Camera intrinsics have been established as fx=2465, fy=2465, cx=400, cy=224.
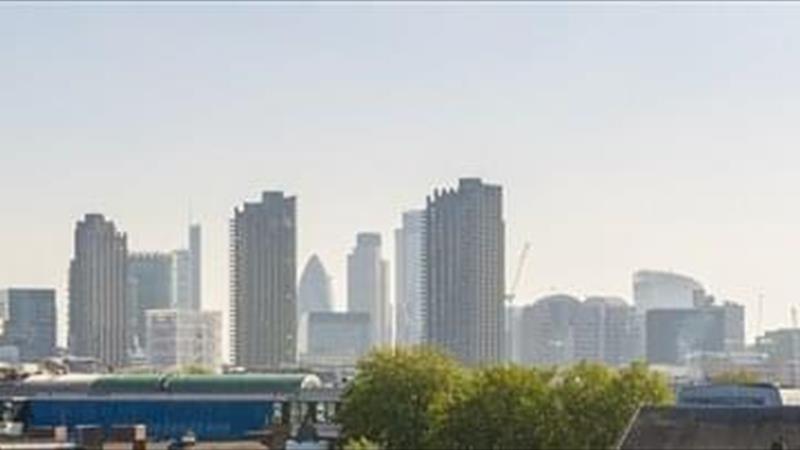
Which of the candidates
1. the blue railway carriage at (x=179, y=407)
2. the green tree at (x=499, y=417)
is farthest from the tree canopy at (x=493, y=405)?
the blue railway carriage at (x=179, y=407)

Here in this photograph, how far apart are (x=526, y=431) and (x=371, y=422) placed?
9.91 meters

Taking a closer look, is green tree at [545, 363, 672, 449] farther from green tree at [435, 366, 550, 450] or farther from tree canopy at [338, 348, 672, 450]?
green tree at [435, 366, 550, 450]

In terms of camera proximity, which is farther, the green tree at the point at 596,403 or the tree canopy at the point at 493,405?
the tree canopy at the point at 493,405

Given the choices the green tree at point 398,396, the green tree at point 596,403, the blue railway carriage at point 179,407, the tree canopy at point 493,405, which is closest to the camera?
the green tree at point 596,403

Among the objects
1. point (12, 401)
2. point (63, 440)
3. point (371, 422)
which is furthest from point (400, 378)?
point (12, 401)

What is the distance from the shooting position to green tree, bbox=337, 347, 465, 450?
97.1 meters

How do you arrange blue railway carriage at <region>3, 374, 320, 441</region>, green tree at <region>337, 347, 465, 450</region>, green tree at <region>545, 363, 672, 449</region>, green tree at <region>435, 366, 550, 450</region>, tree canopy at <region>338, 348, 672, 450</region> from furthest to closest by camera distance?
blue railway carriage at <region>3, 374, 320, 441</region>, green tree at <region>337, 347, 465, 450</region>, tree canopy at <region>338, 348, 672, 450</region>, green tree at <region>545, 363, 672, 449</region>, green tree at <region>435, 366, 550, 450</region>

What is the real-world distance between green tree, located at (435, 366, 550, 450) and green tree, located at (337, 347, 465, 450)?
1.98 metres

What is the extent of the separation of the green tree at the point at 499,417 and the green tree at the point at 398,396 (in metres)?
1.98

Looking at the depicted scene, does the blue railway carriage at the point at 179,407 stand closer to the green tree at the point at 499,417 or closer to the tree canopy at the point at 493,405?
the tree canopy at the point at 493,405

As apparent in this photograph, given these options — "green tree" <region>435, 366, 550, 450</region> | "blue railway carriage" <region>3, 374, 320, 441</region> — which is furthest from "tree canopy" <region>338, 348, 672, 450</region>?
"blue railway carriage" <region>3, 374, 320, 441</region>

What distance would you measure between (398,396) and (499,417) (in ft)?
32.8

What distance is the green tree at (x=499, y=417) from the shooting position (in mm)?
91312

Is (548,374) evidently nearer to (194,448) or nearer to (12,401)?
(194,448)
